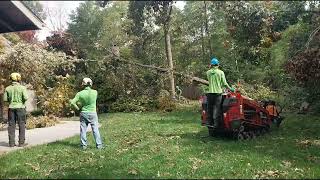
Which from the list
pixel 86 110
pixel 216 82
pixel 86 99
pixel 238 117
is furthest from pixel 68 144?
pixel 238 117

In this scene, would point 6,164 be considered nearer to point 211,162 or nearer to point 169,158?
point 169,158

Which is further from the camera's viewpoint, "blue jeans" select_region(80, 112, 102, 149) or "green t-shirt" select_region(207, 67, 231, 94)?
"green t-shirt" select_region(207, 67, 231, 94)

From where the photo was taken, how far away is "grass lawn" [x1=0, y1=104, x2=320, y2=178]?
9195mm

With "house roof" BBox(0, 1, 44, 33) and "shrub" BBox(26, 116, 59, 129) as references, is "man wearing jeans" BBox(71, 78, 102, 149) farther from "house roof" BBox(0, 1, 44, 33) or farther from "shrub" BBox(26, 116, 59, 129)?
"shrub" BBox(26, 116, 59, 129)

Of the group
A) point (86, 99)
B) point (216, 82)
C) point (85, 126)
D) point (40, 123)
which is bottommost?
point (40, 123)

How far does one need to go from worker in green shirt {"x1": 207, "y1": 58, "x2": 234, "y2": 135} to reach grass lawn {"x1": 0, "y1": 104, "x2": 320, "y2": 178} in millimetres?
584

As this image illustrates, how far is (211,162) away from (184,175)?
1319 mm

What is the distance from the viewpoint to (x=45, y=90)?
2509 centimetres

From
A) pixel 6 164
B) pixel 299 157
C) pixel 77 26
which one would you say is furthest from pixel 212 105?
pixel 77 26

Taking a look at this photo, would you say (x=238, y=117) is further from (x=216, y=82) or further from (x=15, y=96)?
(x=15, y=96)

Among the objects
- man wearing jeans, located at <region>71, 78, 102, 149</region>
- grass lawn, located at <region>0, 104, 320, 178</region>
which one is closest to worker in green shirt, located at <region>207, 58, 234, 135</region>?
grass lawn, located at <region>0, 104, 320, 178</region>

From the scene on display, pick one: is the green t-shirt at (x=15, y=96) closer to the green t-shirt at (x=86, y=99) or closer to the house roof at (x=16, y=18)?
the house roof at (x=16, y=18)

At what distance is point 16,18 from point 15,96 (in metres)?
2.34

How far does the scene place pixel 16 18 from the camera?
14.2 m
